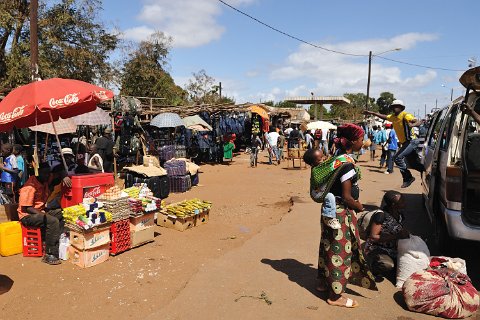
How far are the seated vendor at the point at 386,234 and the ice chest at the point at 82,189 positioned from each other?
391cm

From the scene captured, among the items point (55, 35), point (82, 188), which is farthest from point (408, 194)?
point (55, 35)

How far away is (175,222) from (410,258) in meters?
3.92

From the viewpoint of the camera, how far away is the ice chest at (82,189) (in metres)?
5.73

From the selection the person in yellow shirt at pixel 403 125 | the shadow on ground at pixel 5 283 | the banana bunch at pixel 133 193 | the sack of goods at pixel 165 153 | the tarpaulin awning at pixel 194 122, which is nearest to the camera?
the shadow on ground at pixel 5 283

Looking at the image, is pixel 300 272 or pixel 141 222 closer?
pixel 300 272

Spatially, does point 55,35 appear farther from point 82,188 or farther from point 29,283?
point 29,283

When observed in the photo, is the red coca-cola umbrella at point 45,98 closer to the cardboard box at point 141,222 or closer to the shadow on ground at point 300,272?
the cardboard box at point 141,222

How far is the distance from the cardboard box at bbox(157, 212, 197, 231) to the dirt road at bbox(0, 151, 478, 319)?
0.43 feet

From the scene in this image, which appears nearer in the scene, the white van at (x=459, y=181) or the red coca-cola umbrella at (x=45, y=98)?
the white van at (x=459, y=181)

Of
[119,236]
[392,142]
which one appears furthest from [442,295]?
[392,142]

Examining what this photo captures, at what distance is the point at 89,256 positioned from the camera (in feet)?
16.6

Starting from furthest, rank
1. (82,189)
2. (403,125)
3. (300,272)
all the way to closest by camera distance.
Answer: (403,125), (82,189), (300,272)

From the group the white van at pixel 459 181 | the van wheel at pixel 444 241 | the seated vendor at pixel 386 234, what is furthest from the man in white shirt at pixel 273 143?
the van wheel at pixel 444 241

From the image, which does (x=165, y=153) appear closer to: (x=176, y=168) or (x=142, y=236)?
(x=176, y=168)
